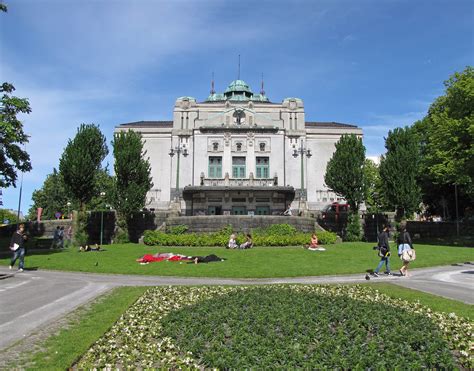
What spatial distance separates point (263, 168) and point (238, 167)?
12.2ft

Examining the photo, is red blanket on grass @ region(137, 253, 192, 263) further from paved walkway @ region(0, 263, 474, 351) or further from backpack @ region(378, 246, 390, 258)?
backpack @ region(378, 246, 390, 258)

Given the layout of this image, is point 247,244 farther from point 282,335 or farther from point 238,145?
point 238,145

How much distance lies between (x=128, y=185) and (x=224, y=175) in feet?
60.4

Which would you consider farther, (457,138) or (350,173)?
(350,173)

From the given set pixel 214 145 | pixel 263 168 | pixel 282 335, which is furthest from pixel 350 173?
pixel 282 335

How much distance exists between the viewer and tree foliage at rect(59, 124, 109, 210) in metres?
35.3

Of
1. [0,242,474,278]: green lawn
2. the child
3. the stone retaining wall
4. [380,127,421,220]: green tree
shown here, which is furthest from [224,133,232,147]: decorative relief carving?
[0,242,474,278]: green lawn

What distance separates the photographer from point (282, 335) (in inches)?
305

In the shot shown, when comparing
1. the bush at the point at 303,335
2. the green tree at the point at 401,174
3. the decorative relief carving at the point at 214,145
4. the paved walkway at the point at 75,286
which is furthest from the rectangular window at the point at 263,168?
the bush at the point at 303,335

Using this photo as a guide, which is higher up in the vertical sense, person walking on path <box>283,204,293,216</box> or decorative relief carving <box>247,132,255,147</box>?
decorative relief carving <box>247,132,255,147</box>

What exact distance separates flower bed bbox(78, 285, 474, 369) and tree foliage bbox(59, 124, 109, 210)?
27181 mm

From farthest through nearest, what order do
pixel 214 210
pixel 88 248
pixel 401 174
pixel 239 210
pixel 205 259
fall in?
pixel 214 210, pixel 239 210, pixel 401 174, pixel 88 248, pixel 205 259

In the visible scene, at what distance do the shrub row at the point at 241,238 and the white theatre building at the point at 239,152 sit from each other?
1600 centimetres

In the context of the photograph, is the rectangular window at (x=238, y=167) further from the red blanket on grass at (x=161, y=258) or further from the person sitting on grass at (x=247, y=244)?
the red blanket on grass at (x=161, y=258)
